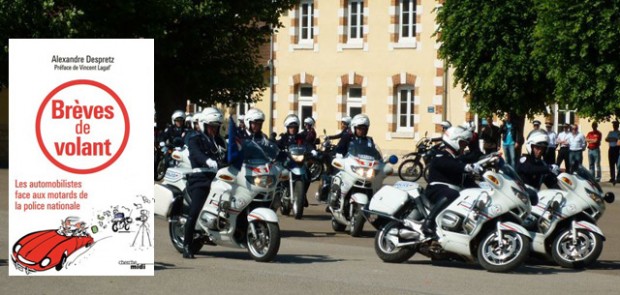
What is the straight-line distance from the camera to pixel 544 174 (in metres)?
15.0

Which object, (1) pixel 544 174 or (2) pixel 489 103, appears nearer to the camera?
(1) pixel 544 174

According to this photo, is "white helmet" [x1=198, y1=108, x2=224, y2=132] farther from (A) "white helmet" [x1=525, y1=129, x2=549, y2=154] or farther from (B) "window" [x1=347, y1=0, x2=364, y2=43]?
(B) "window" [x1=347, y1=0, x2=364, y2=43]

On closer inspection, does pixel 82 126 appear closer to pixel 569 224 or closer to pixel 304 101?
pixel 569 224

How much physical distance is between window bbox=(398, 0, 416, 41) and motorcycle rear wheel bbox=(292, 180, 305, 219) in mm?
28686

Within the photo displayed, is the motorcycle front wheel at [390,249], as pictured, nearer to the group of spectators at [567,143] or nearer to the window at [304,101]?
the group of spectators at [567,143]

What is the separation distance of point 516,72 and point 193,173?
84.6 feet

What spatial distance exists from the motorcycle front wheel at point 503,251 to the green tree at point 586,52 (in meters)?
20.3

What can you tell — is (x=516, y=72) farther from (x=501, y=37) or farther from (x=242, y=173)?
(x=242, y=173)

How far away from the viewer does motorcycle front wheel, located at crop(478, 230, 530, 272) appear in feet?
44.0

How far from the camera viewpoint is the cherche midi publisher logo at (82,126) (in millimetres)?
8414

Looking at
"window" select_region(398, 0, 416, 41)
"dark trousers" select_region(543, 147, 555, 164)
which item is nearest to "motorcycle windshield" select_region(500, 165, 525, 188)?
"dark trousers" select_region(543, 147, 555, 164)

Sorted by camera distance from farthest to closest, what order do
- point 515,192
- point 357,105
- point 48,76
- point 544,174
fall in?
point 357,105 → point 544,174 → point 515,192 → point 48,76

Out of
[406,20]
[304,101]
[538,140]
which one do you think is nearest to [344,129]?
[538,140]

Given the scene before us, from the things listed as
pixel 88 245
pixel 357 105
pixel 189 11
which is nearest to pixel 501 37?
pixel 189 11
